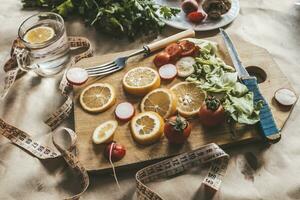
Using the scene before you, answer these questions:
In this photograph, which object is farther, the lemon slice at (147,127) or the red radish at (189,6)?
the red radish at (189,6)

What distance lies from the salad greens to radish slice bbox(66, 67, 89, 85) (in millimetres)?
533

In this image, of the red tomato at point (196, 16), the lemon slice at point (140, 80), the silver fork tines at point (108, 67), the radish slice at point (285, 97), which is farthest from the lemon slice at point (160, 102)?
the red tomato at point (196, 16)

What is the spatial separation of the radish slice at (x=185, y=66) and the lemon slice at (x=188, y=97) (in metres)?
0.09

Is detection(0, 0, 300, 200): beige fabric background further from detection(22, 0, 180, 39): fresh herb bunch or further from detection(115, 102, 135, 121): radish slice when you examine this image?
detection(22, 0, 180, 39): fresh herb bunch

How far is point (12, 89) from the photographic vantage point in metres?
2.19

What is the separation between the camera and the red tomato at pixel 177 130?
175cm

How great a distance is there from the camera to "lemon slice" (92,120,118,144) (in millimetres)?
1819

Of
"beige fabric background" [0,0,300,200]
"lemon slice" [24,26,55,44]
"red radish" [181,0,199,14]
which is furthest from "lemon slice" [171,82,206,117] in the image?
"lemon slice" [24,26,55,44]

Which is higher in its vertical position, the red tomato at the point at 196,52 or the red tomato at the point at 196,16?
the red tomato at the point at 196,16

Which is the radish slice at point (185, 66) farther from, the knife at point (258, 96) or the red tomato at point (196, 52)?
the knife at point (258, 96)

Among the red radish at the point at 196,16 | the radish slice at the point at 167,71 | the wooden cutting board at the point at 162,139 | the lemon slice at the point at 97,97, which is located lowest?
the wooden cutting board at the point at 162,139

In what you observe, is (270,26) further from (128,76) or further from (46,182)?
(46,182)

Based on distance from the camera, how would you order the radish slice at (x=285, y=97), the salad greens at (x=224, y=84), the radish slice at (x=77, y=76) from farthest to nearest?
the radish slice at (x=77, y=76), the radish slice at (x=285, y=97), the salad greens at (x=224, y=84)

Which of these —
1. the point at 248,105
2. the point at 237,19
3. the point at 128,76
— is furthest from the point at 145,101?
the point at 237,19
